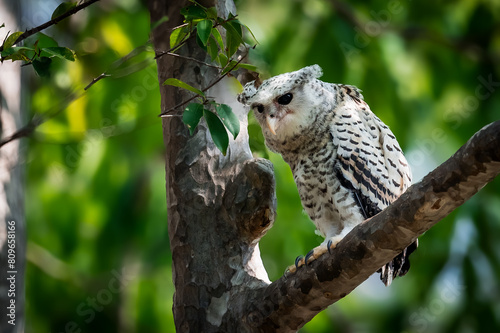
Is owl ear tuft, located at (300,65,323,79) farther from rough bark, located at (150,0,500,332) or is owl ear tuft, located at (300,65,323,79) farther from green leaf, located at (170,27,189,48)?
green leaf, located at (170,27,189,48)

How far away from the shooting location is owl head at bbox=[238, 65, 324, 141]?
2.87 m

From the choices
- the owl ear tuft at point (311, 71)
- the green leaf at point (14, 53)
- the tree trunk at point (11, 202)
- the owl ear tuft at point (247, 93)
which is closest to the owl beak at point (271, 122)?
the owl ear tuft at point (247, 93)

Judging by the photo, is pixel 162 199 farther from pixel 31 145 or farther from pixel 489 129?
pixel 489 129

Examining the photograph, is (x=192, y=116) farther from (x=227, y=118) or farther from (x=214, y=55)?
(x=214, y=55)

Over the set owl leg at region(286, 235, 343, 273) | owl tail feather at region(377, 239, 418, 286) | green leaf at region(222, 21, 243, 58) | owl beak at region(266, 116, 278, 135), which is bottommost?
owl leg at region(286, 235, 343, 273)

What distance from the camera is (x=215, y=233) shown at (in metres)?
2.85

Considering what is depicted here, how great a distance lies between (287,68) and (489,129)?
108 inches

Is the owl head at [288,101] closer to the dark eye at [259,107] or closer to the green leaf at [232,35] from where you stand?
the dark eye at [259,107]

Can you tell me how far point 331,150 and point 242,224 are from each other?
0.50 metres

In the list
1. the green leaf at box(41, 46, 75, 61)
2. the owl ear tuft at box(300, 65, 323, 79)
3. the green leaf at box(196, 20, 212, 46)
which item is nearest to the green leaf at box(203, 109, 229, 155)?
the green leaf at box(196, 20, 212, 46)

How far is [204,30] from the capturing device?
2061 millimetres

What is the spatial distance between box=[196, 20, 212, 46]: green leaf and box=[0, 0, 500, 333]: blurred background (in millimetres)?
2393

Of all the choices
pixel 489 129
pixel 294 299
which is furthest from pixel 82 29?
pixel 489 129

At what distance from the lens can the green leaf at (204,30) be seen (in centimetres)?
203
